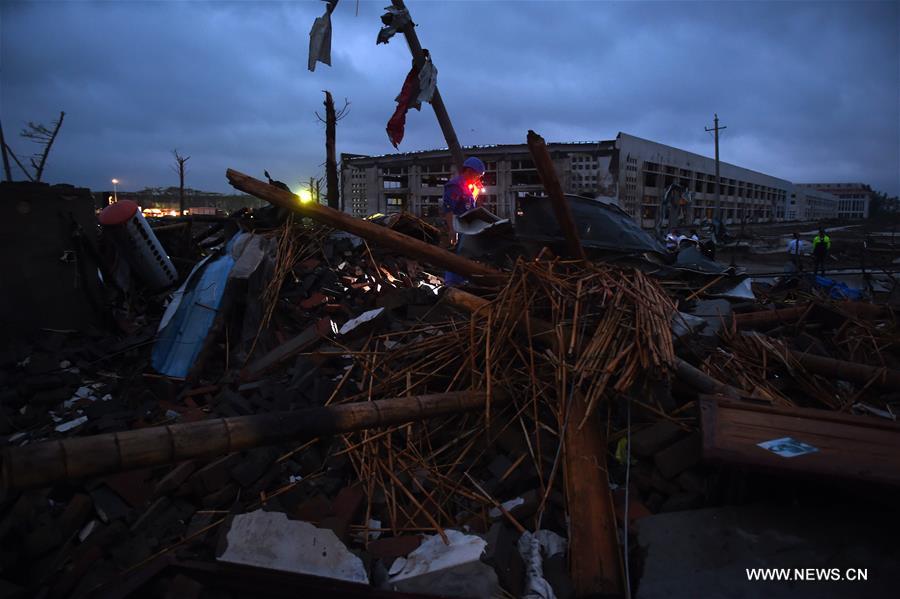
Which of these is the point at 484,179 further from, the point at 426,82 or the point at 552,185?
the point at 552,185

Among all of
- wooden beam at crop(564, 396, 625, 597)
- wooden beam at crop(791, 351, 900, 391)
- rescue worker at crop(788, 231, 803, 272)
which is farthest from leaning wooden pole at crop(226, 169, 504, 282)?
rescue worker at crop(788, 231, 803, 272)

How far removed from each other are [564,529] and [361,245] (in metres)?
5.12

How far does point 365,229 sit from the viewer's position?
13.6 ft

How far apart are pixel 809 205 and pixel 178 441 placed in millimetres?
95586

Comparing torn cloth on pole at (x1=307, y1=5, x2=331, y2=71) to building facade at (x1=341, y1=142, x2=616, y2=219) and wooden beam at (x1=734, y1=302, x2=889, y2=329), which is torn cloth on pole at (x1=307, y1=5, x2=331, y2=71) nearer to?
wooden beam at (x1=734, y1=302, x2=889, y2=329)

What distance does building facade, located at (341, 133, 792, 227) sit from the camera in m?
28.5

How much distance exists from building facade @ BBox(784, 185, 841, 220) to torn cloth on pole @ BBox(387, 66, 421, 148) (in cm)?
7333

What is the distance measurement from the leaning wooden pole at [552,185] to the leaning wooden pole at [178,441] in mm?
2017

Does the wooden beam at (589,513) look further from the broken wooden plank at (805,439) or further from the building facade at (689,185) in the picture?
the building facade at (689,185)

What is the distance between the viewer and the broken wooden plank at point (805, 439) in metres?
A: 1.99

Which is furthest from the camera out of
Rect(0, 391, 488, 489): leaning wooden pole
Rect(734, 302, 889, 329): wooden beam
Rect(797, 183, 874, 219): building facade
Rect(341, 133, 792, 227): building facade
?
Rect(797, 183, 874, 219): building facade

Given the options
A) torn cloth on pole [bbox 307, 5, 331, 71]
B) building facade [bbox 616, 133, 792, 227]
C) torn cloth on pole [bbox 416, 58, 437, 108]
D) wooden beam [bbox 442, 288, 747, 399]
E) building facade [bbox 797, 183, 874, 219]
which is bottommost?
wooden beam [bbox 442, 288, 747, 399]

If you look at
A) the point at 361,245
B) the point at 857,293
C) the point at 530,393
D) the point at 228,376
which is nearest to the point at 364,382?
the point at 530,393

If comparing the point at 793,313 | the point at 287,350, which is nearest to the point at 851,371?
the point at 793,313
